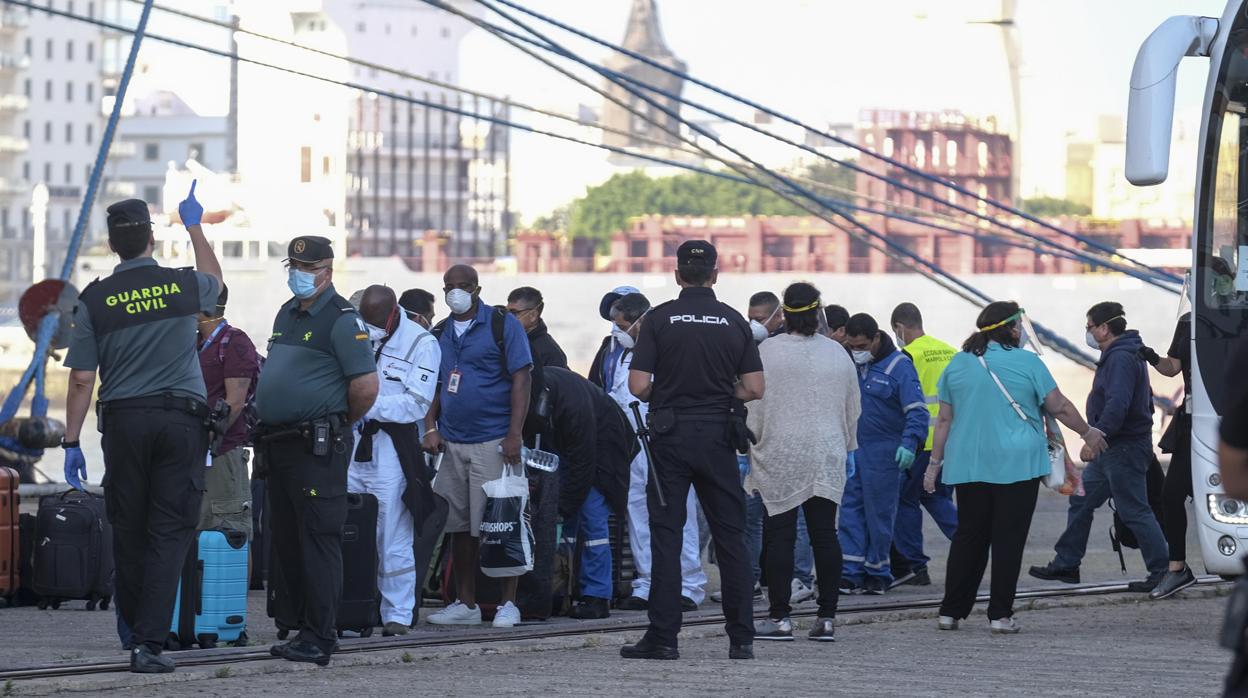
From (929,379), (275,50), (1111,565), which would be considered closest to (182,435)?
(929,379)

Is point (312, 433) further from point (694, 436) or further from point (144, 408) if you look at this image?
point (694, 436)

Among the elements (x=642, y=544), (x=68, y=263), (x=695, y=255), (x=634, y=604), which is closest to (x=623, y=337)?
(x=642, y=544)

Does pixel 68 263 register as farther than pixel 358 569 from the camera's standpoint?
Yes

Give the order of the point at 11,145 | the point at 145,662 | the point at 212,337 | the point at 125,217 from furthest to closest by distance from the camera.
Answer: the point at 11,145 < the point at 212,337 < the point at 125,217 < the point at 145,662

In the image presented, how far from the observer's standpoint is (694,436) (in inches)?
277

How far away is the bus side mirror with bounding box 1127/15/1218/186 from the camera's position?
7.38 m

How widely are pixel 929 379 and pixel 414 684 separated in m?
4.67

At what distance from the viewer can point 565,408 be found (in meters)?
8.46

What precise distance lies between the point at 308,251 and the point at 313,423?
1.90 ft

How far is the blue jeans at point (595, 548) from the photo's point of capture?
8.62 m

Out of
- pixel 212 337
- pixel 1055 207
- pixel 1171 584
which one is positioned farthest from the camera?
pixel 1055 207

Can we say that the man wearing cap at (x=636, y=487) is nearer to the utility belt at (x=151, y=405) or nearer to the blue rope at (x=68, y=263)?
the utility belt at (x=151, y=405)

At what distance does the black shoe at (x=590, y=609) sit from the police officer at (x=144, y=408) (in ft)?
8.15

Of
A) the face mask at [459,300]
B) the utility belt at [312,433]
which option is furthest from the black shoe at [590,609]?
the utility belt at [312,433]
